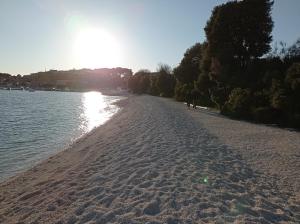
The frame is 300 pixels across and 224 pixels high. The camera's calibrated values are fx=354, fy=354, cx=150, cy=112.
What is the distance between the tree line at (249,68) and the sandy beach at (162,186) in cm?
1175

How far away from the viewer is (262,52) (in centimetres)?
4059

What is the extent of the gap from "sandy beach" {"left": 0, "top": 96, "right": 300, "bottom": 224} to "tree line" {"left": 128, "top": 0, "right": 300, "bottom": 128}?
38.5 feet

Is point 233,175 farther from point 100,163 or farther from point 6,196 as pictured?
point 6,196

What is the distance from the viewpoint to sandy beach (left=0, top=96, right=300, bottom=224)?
25.5ft

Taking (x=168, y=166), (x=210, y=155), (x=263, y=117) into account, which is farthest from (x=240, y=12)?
(x=168, y=166)

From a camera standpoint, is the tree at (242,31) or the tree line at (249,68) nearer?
the tree line at (249,68)

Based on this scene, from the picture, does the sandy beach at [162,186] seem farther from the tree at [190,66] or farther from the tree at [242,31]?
the tree at [190,66]

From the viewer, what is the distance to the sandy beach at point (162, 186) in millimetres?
7762

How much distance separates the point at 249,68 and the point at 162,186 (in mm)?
31483

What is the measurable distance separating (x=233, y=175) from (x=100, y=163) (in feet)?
16.4

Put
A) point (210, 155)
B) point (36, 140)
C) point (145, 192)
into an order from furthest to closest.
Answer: point (36, 140) < point (210, 155) < point (145, 192)

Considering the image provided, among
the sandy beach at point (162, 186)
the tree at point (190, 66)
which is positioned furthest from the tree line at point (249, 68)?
the tree at point (190, 66)

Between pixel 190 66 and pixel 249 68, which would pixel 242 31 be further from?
pixel 190 66

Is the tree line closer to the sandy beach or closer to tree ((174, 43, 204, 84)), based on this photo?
the sandy beach
